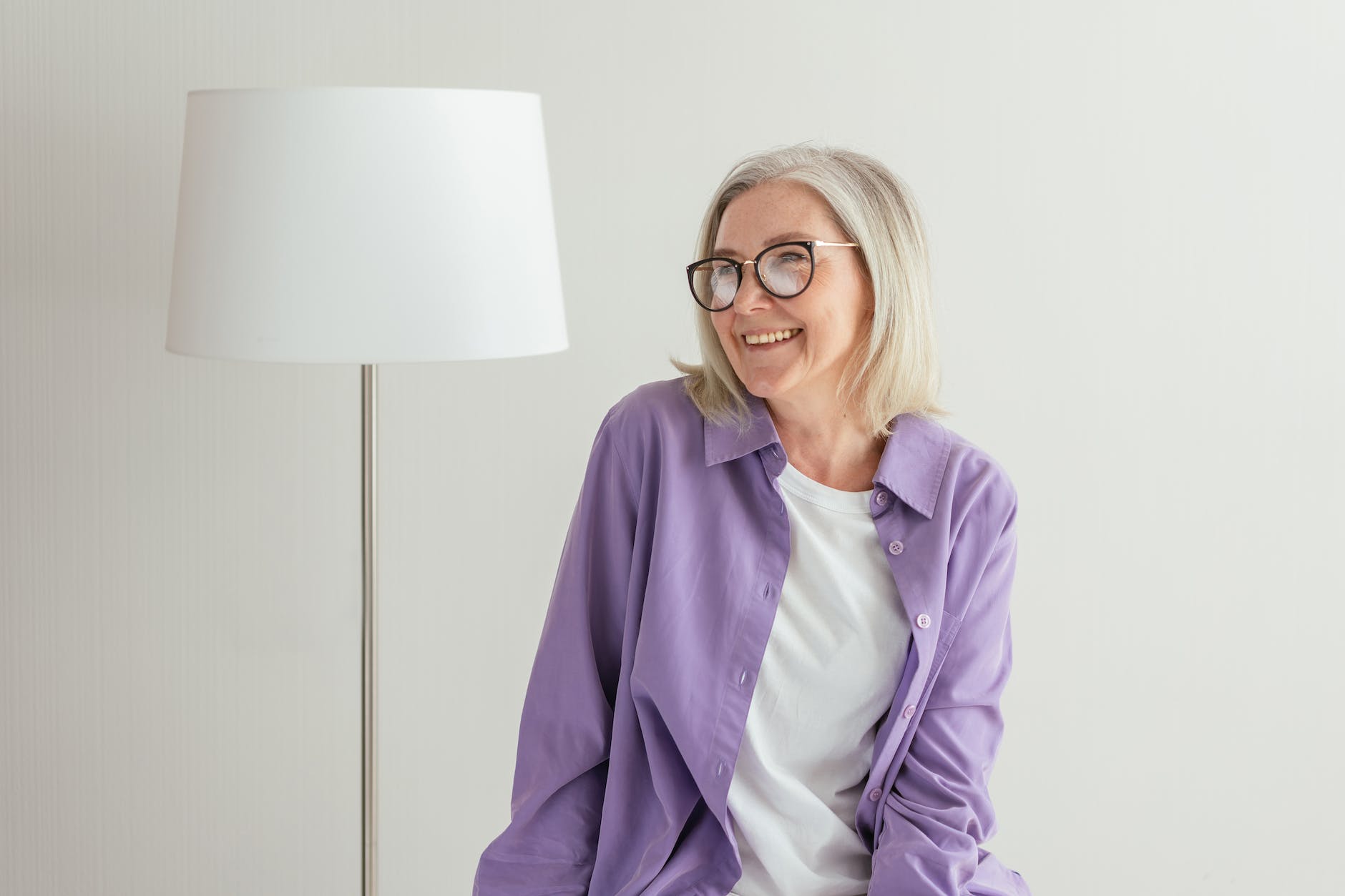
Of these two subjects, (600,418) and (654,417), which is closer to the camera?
(654,417)

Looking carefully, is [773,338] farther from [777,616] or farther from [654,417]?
[777,616]

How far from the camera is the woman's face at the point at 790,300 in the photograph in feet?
4.92

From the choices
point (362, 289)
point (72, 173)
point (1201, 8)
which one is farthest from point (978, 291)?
point (72, 173)

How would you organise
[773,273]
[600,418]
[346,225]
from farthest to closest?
[600,418]
[773,273]
[346,225]

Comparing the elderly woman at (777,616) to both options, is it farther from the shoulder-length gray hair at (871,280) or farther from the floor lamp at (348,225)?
the floor lamp at (348,225)

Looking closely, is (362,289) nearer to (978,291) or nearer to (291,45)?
(291,45)

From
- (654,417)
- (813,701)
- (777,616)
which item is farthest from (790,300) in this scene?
(813,701)

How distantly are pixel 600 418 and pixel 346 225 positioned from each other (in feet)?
2.30

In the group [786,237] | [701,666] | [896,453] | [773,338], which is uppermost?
[786,237]

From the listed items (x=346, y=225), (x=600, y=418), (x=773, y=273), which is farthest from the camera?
(x=600, y=418)

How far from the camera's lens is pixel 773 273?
151cm

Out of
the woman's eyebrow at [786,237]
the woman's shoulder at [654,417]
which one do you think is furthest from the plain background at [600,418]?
Result: the woman's eyebrow at [786,237]

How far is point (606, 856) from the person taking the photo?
154cm

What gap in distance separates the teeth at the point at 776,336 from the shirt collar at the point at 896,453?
9 cm
